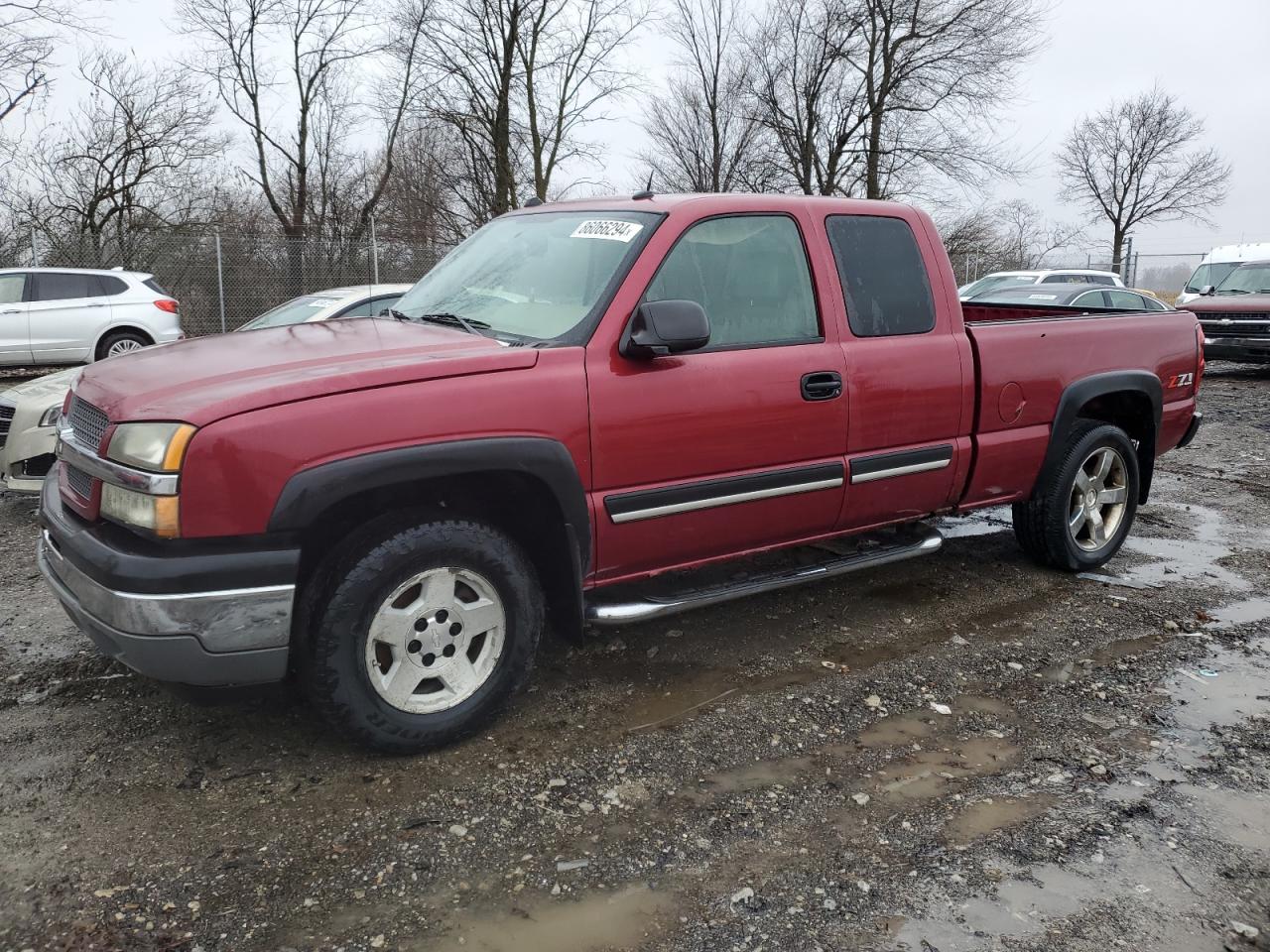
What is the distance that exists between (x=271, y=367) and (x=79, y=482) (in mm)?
727

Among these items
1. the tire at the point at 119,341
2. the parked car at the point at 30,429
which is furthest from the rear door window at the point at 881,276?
the tire at the point at 119,341

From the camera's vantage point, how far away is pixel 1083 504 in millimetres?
5055

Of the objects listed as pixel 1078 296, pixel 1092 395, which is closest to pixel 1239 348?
pixel 1078 296

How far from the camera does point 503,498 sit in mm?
3217

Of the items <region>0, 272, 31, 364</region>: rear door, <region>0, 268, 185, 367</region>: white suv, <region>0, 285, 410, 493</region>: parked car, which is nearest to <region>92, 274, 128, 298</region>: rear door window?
<region>0, 268, 185, 367</region>: white suv

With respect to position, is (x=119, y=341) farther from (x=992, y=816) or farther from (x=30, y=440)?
(x=992, y=816)

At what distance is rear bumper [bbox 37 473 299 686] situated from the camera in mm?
2627

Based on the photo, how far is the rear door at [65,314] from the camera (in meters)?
12.5

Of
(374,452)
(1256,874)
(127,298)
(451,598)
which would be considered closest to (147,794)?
(451,598)

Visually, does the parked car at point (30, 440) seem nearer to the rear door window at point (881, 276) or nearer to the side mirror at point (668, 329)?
the side mirror at point (668, 329)

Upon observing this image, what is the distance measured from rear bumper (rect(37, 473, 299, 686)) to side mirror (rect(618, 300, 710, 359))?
4.29ft

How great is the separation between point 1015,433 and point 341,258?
1488cm

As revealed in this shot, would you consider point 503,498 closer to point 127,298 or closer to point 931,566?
point 931,566

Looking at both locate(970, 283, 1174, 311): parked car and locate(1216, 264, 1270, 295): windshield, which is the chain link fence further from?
locate(1216, 264, 1270, 295): windshield
